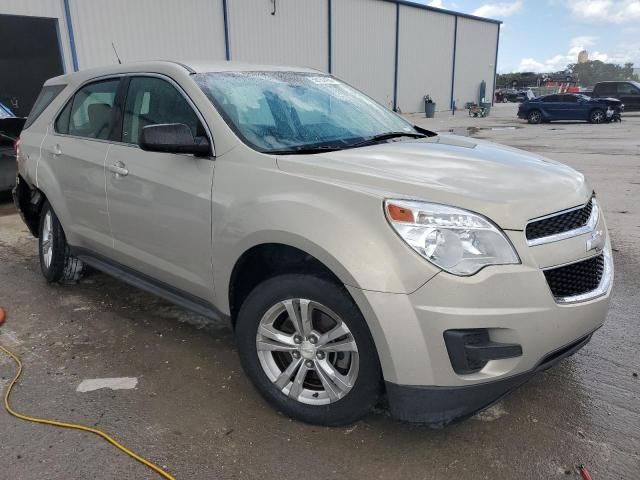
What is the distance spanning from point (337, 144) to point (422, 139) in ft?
2.33

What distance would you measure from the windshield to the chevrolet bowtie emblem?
4.38ft

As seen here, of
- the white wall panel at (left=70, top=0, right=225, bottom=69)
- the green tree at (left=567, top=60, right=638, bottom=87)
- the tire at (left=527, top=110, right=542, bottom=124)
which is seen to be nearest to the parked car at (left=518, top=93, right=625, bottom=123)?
the tire at (left=527, top=110, right=542, bottom=124)

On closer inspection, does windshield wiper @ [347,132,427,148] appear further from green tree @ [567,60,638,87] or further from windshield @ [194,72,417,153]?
green tree @ [567,60,638,87]

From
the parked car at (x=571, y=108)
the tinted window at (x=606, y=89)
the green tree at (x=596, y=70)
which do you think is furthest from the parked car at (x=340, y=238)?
the green tree at (x=596, y=70)

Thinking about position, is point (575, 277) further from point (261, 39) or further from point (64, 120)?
point (261, 39)

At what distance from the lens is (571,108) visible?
81.0ft

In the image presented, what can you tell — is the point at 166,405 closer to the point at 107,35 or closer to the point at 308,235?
the point at 308,235

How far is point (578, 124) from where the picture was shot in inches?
976

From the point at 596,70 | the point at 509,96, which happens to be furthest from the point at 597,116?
the point at 596,70

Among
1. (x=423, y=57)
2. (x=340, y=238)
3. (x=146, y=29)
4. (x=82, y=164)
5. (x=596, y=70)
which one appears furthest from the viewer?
(x=596, y=70)

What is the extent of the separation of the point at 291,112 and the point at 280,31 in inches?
790

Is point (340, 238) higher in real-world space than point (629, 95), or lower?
higher

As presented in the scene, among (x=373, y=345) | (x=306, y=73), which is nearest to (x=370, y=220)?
(x=373, y=345)

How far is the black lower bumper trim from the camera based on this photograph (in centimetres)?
222
